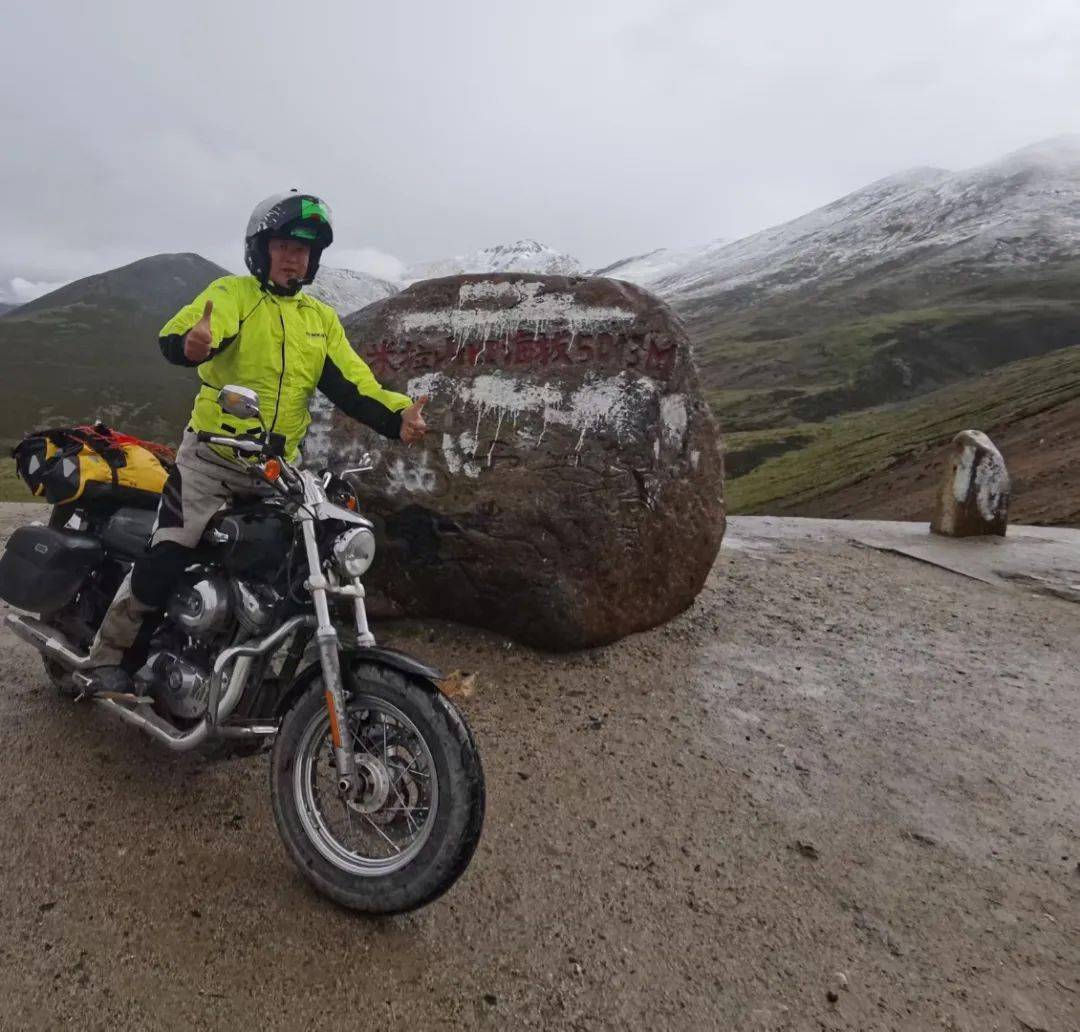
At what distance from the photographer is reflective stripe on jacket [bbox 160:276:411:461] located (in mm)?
3424

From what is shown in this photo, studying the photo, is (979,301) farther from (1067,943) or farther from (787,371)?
(1067,943)

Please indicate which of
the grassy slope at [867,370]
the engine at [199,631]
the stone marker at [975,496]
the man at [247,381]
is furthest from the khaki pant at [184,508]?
the grassy slope at [867,370]

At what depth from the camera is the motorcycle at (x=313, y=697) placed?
2.79 meters

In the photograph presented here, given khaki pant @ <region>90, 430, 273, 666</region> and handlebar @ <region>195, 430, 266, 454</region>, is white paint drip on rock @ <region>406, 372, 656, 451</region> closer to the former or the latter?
khaki pant @ <region>90, 430, 273, 666</region>

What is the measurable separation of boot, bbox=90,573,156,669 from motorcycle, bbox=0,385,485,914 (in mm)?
81

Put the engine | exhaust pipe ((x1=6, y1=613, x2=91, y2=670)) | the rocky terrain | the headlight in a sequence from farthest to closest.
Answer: the rocky terrain, exhaust pipe ((x1=6, y1=613, x2=91, y2=670)), the engine, the headlight

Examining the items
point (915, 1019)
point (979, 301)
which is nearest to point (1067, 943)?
point (915, 1019)

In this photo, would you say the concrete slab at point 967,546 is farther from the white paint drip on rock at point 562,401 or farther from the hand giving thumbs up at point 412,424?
the hand giving thumbs up at point 412,424

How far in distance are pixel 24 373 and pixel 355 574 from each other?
501ft

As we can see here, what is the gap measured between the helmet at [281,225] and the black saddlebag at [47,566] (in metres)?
1.87

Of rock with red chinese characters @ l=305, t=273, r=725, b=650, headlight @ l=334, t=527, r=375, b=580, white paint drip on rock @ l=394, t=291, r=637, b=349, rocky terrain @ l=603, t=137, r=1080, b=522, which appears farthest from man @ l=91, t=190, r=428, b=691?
rocky terrain @ l=603, t=137, r=1080, b=522

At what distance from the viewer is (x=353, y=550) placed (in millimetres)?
3051

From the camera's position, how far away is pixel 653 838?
147 inches

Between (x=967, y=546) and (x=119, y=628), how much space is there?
1045 cm
